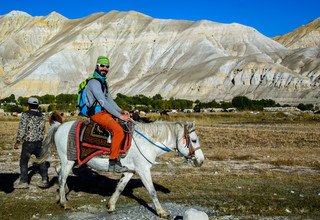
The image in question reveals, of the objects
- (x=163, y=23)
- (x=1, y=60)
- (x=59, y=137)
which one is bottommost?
(x=59, y=137)

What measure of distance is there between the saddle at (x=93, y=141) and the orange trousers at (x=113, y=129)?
16cm

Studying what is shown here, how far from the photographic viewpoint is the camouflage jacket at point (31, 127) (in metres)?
13.1

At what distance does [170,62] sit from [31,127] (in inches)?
5774

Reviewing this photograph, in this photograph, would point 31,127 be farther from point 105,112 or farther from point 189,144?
point 189,144

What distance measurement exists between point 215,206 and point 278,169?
753cm

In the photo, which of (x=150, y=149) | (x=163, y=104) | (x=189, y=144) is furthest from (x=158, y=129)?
(x=163, y=104)

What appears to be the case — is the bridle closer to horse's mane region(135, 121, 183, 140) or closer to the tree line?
horse's mane region(135, 121, 183, 140)

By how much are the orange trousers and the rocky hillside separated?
11067cm

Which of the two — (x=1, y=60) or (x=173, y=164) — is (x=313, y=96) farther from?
(x=1, y=60)

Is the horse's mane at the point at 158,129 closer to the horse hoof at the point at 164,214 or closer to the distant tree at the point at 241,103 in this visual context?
the horse hoof at the point at 164,214

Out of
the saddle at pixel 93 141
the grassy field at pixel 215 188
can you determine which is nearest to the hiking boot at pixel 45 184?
the grassy field at pixel 215 188

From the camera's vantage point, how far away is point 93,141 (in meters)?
10.9

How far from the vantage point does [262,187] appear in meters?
14.0

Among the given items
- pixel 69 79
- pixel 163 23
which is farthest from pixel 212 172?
pixel 163 23
